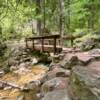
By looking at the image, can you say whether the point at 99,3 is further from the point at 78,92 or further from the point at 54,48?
the point at 78,92

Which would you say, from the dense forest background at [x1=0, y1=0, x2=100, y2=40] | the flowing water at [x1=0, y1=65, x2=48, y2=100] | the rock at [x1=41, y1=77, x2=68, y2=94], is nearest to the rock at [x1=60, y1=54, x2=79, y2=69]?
the rock at [x1=41, y1=77, x2=68, y2=94]

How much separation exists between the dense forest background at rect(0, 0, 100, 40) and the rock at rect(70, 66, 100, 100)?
21.8ft

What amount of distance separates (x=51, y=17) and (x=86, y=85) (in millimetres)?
14765

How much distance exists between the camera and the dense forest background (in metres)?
12.9

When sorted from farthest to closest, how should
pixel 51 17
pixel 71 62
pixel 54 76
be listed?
pixel 51 17
pixel 71 62
pixel 54 76

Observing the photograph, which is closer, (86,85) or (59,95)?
(86,85)

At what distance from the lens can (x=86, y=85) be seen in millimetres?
3861

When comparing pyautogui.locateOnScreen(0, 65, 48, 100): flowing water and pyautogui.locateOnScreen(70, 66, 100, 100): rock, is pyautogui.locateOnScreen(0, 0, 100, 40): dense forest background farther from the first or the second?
pyautogui.locateOnScreen(70, 66, 100, 100): rock

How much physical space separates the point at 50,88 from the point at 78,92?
137cm

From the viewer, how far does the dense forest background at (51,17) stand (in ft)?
42.3

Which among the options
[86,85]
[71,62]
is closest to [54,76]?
[71,62]

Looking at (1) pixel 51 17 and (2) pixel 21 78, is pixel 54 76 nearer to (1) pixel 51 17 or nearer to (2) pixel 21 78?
(2) pixel 21 78

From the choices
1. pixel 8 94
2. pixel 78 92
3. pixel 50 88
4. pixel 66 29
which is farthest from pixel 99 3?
pixel 78 92

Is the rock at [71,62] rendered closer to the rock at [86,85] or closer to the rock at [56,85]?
the rock at [56,85]
